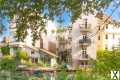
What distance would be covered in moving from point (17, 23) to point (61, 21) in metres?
0.35

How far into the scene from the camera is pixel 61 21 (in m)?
3.24

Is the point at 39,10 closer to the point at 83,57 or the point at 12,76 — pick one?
the point at 12,76

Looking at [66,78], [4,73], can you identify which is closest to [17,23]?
[4,73]

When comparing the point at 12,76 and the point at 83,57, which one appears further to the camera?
the point at 83,57

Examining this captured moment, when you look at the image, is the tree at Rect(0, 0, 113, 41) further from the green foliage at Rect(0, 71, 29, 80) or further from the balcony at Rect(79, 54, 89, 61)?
the balcony at Rect(79, 54, 89, 61)

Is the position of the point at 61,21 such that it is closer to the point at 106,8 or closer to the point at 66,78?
the point at 106,8

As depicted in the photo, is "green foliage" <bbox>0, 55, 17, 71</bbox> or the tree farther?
"green foliage" <bbox>0, 55, 17, 71</bbox>

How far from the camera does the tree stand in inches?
114

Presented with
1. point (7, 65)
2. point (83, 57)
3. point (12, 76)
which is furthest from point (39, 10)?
point (83, 57)

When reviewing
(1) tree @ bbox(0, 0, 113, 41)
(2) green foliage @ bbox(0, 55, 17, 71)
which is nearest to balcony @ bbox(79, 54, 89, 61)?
(2) green foliage @ bbox(0, 55, 17, 71)

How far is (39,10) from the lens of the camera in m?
2.96

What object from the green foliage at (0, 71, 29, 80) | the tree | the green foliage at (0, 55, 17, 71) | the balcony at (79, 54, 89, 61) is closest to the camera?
the green foliage at (0, 71, 29, 80)

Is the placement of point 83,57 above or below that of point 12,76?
below

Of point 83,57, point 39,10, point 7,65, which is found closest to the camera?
point 39,10
